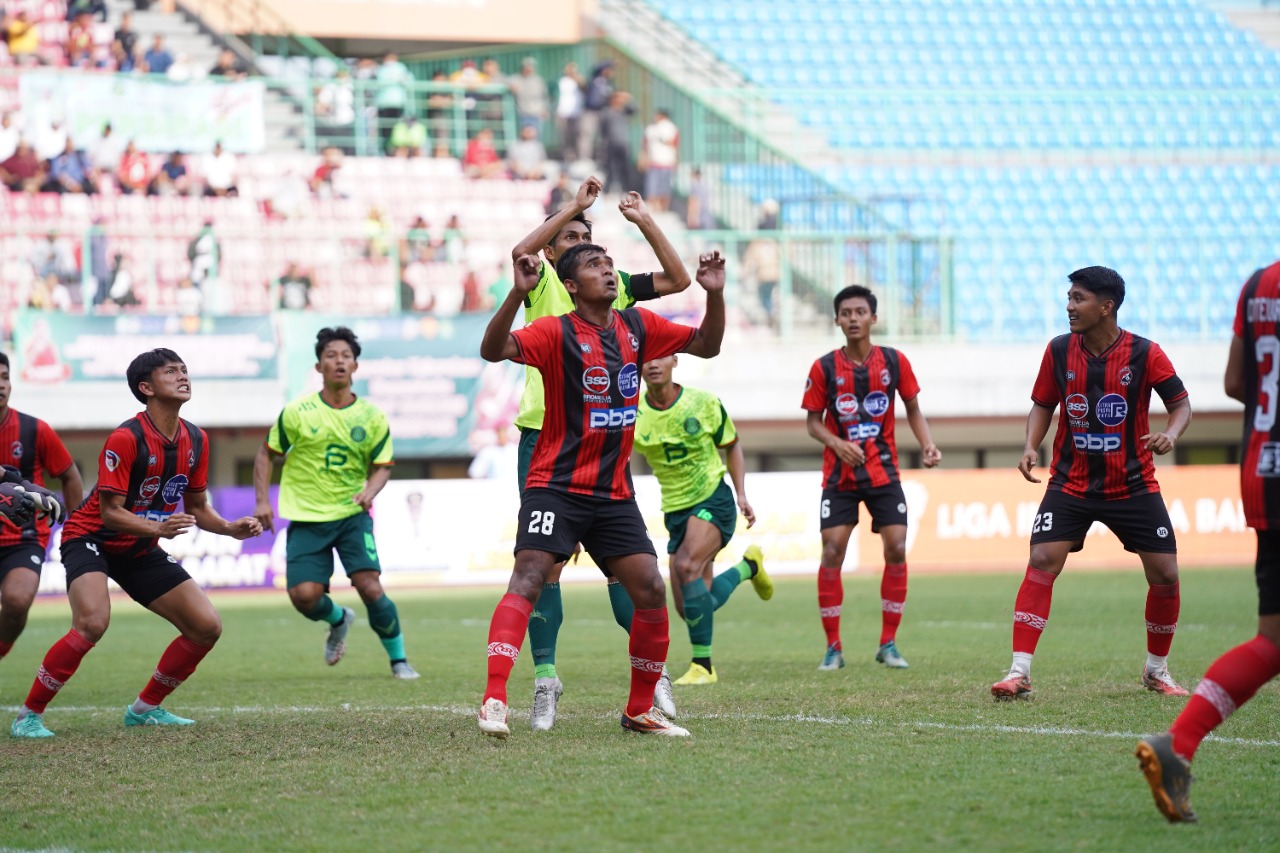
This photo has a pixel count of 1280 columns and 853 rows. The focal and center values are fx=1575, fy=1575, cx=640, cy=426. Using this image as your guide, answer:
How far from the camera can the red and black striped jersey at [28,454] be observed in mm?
8828

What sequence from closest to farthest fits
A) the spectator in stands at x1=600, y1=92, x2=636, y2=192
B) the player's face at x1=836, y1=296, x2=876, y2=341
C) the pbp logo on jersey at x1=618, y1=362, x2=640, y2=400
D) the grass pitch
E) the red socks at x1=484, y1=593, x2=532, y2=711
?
1. the grass pitch
2. the red socks at x1=484, y1=593, x2=532, y2=711
3. the pbp logo on jersey at x1=618, y1=362, x2=640, y2=400
4. the player's face at x1=836, y1=296, x2=876, y2=341
5. the spectator in stands at x1=600, y1=92, x2=636, y2=192

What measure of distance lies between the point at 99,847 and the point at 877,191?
27.1 m

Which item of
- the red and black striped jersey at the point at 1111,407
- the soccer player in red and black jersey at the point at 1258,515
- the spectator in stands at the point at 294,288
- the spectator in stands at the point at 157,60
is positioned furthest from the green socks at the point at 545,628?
the spectator in stands at the point at 157,60

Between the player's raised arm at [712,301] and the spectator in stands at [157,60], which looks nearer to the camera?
the player's raised arm at [712,301]

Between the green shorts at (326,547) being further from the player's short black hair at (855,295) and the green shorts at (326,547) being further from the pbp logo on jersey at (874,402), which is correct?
the player's short black hair at (855,295)

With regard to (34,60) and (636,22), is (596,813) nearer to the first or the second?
(34,60)

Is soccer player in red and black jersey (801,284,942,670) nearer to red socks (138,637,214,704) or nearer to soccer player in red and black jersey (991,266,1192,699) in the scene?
soccer player in red and black jersey (991,266,1192,699)

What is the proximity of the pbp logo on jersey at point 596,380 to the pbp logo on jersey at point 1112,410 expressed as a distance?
294 centimetres

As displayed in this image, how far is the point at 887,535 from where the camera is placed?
11000 millimetres

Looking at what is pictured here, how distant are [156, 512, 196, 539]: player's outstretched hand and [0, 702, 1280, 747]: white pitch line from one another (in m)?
1.47

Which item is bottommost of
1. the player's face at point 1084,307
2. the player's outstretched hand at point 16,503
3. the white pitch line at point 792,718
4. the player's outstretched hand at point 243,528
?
the white pitch line at point 792,718

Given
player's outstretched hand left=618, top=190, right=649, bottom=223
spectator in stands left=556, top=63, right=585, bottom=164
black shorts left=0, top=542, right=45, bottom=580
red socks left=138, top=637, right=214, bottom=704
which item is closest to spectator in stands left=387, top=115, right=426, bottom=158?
spectator in stands left=556, top=63, right=585, bottom=164

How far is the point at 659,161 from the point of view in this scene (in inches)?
1133

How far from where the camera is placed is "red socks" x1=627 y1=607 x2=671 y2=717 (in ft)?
23.7
